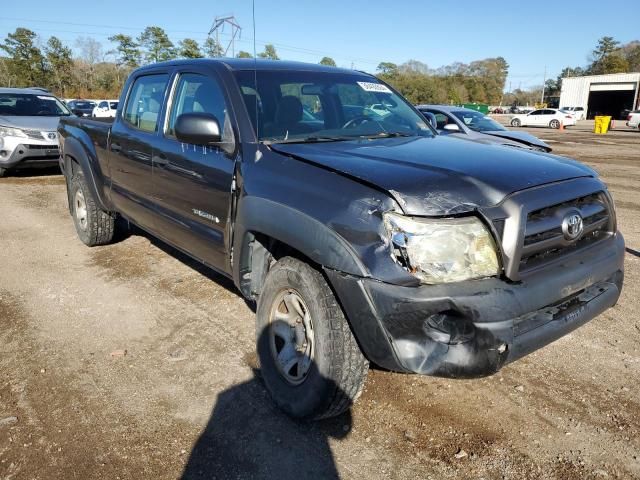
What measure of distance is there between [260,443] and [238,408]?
1.10 feet

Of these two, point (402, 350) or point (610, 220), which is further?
point (610, 220)

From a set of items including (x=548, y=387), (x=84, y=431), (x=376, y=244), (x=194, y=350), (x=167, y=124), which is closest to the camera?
(x=376, y=244)

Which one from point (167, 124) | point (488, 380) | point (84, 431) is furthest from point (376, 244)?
point (167, 124)

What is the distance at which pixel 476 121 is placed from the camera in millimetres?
11336

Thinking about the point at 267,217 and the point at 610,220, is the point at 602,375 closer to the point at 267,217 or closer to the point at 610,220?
the point at 610,220

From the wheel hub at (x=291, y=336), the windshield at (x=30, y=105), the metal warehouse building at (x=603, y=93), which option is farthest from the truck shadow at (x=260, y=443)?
the metal warehouse building at (x=603, y=93)

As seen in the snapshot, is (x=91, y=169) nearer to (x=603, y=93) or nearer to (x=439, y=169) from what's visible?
(x=439, y=169)

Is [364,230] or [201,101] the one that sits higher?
[201,101]

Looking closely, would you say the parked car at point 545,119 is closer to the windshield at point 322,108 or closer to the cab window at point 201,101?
the windshield at point 322,108

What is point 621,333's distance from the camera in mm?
3709

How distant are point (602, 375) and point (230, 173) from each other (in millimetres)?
2574

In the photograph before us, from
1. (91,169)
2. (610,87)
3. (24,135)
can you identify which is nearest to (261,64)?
(91,169)

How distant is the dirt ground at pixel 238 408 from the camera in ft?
8.03

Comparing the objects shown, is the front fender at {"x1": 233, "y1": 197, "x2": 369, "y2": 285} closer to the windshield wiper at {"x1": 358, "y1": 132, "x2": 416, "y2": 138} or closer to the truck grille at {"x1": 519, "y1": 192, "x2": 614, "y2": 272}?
the truck grille at {"x1": 519, "y1": 192, "x2": 614, "y2": 272}
